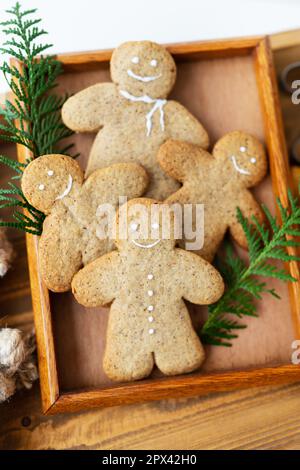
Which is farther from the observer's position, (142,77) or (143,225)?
(142,77)

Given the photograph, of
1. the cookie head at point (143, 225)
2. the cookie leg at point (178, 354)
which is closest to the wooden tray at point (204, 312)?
the cookie leg at point (178, 354)

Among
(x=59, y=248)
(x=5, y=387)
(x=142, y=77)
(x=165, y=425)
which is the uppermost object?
(x=142, y=77)

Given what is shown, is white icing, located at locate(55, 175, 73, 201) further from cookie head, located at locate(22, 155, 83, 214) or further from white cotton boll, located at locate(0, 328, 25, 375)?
white cotton boll, located at locate(0, 328, 25, 375)

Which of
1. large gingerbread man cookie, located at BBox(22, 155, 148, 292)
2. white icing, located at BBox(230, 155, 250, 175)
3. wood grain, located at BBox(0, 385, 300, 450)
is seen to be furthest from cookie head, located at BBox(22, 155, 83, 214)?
wood grain, located at BBox(0, 385, 300, 450)

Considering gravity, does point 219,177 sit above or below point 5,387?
above

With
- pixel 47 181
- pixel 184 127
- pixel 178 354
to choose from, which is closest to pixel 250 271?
pixel 178 354

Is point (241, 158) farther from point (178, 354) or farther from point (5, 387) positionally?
point (5, 387)
